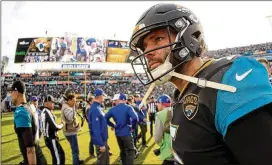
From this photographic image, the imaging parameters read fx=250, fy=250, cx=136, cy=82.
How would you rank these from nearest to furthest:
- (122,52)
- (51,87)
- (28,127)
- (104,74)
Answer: (28,127)
(122,52)
(51,87)
(104,74)

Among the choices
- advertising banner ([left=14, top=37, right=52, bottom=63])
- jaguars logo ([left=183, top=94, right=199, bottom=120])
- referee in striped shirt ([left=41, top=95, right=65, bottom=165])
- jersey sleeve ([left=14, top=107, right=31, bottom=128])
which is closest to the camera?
jaguars logo ([left=183, top=94, right=199, bottom=120])

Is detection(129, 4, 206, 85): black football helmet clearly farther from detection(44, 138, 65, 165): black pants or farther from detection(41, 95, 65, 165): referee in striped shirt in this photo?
detection(44, 138, 65, 165): black pants

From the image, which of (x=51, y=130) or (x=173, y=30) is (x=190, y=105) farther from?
(x=51, y=130)

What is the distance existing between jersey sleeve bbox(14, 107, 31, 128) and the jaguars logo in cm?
387

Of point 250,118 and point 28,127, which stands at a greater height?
point 250,118

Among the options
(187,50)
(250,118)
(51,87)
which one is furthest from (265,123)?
(51,87)

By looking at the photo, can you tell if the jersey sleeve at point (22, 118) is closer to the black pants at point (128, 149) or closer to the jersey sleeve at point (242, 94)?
the black pants at point (128, 149)

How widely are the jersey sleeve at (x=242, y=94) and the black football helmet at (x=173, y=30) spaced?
1.08 ft

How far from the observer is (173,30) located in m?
1.36

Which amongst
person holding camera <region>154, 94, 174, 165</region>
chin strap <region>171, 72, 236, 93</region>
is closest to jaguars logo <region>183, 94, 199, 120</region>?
chin strap <region>171, 72, 236, 93</region>

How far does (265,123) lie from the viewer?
910mm

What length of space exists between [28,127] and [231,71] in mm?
4053

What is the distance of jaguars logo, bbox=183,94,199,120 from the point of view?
1067 millimetres

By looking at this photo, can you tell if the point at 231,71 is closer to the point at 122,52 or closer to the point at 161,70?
the point at 161,70
